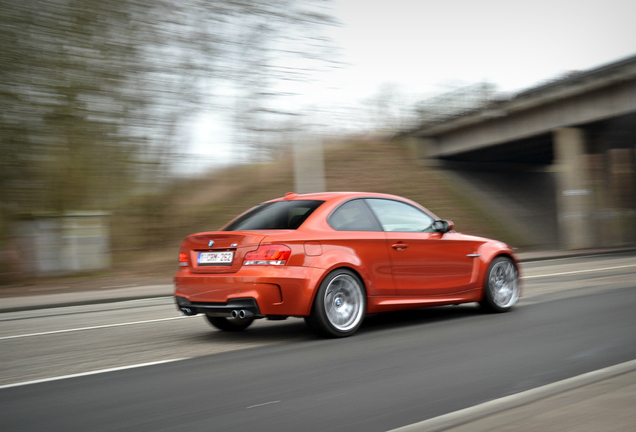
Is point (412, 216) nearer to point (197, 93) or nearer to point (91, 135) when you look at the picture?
point (91, 135)

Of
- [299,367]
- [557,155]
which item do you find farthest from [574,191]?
[299,367]

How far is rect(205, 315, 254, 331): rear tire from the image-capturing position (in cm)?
739

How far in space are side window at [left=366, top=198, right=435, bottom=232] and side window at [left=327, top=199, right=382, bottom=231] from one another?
120 millimetres

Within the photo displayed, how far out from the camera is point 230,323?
7395 mm

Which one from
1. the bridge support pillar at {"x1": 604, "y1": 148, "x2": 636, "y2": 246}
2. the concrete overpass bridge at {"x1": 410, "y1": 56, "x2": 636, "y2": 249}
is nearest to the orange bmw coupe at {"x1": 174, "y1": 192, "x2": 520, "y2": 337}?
the concrete overpass bridge at {"x1": 410, "y1": 56, "x2": 636, "y2": 249}

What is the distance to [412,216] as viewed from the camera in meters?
7.40

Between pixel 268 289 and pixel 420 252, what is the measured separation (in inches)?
78.1

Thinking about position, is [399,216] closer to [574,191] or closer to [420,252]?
[420,252]

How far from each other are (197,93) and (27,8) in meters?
5.77

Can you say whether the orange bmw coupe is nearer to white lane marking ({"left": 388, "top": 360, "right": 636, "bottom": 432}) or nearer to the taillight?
the taillight

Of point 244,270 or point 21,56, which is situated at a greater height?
point 21,56

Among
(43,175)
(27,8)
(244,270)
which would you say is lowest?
(244,270)

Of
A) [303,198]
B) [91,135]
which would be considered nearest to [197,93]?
[91,135]

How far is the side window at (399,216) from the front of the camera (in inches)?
279
